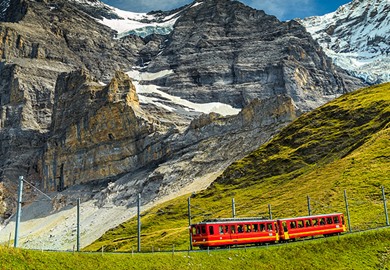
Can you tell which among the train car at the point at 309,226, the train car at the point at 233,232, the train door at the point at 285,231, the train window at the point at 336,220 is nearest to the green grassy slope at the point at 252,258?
the train car at the point at 233,232

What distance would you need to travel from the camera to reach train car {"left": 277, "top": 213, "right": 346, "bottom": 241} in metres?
60.3

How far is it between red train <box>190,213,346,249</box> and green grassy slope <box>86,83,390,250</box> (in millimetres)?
9325

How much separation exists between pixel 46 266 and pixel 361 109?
5049 inches

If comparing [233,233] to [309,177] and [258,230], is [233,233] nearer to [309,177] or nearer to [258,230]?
[258,230]

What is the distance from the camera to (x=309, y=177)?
11844 cm

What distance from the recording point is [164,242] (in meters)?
96.2

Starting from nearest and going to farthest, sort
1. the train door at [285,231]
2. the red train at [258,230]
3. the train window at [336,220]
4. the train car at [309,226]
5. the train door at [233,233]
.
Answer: the red train at [258,230] → the train door at [233,233] → the train door at [285,231] → the train car at [309,226] → the train window at [336,220]

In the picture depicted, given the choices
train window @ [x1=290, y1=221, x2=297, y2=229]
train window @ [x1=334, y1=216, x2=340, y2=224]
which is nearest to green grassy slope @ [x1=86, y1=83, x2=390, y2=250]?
train window @ [x1=334, y1=216, x2=340, y2=224]

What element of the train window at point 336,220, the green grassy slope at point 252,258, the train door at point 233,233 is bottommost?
the green grassy slope at point 252,258

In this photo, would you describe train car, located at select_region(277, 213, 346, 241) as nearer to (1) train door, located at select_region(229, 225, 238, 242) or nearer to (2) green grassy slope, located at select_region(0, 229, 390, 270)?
(2) green grassy slope, located at select_region(0, 229, 390, 270)

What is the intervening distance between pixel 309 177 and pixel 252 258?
73.8 metres

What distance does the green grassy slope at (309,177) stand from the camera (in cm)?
9162

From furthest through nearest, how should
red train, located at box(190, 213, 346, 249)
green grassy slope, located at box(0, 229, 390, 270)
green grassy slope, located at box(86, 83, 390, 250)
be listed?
1. green grassy slope, located at box(86, 83, 390, 250)
2. red train, located at box(190, 213, 346, 249)
3. green grassy slope, located at box(0, 229, 390, 270)

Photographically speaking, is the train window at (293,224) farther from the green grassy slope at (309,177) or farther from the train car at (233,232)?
the green grassy slope at (309,177)
